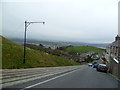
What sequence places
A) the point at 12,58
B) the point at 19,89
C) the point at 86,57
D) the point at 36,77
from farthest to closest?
the point at 86,57, the point at 12,58, the point at 36,77, the point at 19,89

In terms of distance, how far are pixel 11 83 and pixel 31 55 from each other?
3084 cm

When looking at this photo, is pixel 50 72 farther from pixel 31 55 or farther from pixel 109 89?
pixel 31 55

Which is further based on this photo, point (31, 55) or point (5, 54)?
point (31, 55)

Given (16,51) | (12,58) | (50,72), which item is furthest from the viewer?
(16,51)

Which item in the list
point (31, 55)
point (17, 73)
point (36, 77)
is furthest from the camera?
point (31, 55)

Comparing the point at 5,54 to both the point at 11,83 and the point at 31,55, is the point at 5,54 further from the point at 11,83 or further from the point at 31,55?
the point at 11,83

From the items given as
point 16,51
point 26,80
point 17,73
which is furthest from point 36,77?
point 16,51

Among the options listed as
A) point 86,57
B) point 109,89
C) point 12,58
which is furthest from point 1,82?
point 86,57

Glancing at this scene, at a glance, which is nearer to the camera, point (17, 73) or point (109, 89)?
point (109, 89)

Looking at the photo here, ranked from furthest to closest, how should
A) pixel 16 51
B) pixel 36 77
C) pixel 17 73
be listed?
pixel 16 51 → pixel 36 77 → pixel 17 73

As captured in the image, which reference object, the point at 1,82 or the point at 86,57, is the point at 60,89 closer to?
the point at 1,82

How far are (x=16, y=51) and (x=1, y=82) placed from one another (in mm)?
29510

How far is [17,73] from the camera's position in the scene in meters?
13.2

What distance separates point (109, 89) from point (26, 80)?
5.62 metres
